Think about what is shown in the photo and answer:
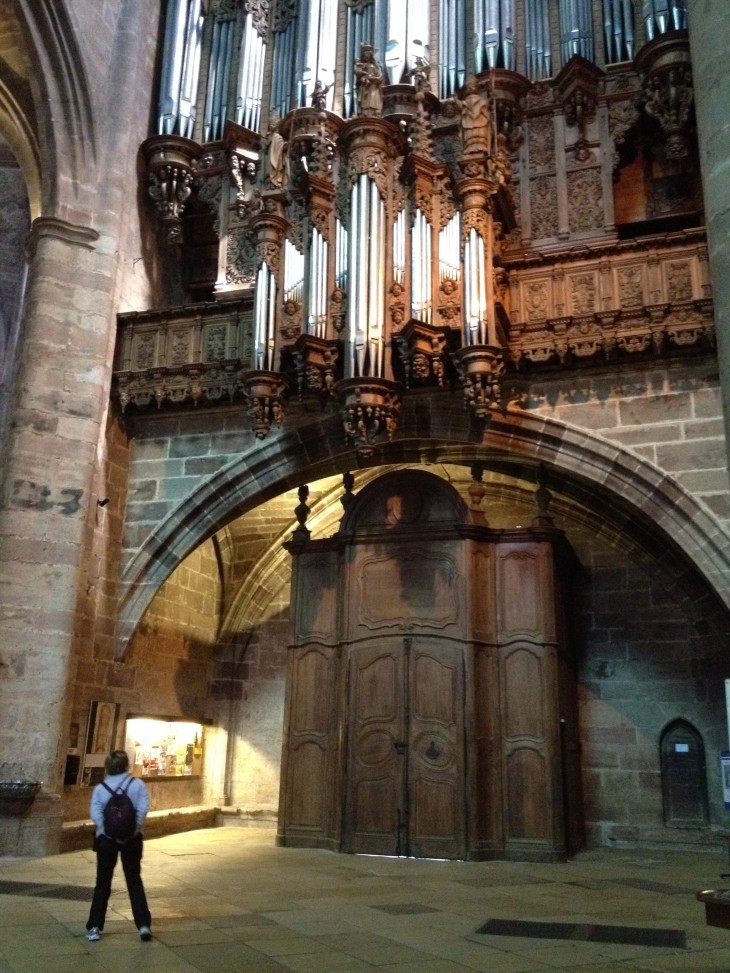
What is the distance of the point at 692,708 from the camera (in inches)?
437

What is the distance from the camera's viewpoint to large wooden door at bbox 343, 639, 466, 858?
9422 millimetres

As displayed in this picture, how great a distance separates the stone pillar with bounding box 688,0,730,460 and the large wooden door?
5874mm

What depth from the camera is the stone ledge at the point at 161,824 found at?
30.9 ft

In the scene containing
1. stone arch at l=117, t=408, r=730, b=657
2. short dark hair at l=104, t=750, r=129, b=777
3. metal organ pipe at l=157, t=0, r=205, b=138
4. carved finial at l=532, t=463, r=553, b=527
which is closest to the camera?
short dark hair at l=104, t=750, r=129, b=777

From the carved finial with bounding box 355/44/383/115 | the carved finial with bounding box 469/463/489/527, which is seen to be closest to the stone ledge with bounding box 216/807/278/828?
the carved finial with bounding box 469/463/489/527

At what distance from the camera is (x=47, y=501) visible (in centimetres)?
1002

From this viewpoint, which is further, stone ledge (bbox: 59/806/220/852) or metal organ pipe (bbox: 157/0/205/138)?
metal organ pipe (bbox: 157/0/205/138)

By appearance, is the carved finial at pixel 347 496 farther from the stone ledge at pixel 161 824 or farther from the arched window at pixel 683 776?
the arched window at pixel 683 776

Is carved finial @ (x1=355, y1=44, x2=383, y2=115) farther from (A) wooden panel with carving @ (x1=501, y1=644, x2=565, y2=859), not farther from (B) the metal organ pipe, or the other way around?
(A) wooden panel with carving @ (x1=501, y1=644, x2=565, y2=859)

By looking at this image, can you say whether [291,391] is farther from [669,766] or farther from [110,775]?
[669,766]

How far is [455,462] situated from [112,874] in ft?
25.3

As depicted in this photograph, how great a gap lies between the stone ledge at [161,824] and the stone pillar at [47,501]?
0.25m

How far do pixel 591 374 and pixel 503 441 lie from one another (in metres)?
1.14

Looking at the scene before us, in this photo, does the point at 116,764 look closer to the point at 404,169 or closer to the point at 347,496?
the point at 347,496
